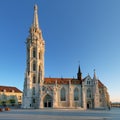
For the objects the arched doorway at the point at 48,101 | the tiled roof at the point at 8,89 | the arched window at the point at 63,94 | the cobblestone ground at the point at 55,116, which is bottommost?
the cobblestone ground at the point at 55,116

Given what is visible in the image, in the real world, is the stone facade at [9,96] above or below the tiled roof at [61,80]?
below

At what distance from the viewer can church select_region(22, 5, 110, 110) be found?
327ft

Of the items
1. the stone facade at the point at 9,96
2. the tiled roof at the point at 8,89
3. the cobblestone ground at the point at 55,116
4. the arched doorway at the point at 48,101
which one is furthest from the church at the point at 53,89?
the cobblestone ground at the point at 55,116

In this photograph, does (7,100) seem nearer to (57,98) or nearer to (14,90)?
(14,90)

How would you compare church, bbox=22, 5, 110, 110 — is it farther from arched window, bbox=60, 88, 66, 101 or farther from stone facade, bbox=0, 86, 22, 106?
stone facade, bbox=0, 86, 22, 106

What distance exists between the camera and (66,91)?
10300cm

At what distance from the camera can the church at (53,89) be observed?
9975 centimetres

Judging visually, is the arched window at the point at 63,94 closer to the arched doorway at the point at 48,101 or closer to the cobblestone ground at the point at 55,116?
the arched doorway at the point at 48,101

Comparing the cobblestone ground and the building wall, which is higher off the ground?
the building wall

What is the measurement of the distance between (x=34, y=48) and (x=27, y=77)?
1353 cm

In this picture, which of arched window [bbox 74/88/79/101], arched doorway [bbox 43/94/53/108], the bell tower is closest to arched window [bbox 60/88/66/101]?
arched window [bbox 74/88/79/101]

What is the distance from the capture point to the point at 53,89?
329ft

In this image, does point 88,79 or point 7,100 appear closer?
point 88,79

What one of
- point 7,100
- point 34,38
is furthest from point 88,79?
point 7,100
